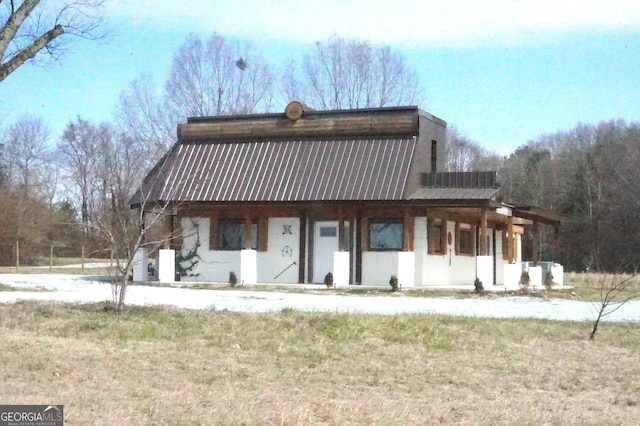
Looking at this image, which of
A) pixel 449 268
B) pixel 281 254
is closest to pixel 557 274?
pixel 449 268

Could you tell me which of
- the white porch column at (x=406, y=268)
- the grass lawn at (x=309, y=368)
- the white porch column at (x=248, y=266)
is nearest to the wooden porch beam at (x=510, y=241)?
the white porch column at (x=406, y=268)

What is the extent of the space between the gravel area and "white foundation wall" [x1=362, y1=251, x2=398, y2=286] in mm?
4145

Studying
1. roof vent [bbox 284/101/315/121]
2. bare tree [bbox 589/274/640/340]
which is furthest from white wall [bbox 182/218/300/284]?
bare tree [bbox 589/274/640/340]

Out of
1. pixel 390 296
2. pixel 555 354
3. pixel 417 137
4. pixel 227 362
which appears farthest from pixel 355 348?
pixel 417 137

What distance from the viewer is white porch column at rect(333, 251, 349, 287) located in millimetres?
26953

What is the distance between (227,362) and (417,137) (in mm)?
18465

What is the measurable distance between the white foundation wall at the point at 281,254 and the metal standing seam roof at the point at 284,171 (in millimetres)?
1481

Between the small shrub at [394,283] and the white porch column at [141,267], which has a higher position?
the white porch column at [141,267]

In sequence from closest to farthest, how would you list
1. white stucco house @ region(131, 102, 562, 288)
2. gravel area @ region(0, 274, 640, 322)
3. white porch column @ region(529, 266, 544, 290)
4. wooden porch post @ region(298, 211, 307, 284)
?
1. gravel area @ region(0, 274, 640, 322)
2. white stucco house @ region(131, 102, 562, 288)
3. wooden porch post @ region(298, 211, 307, 284)
4. white porch column @ region(529, 266, 544, 290)

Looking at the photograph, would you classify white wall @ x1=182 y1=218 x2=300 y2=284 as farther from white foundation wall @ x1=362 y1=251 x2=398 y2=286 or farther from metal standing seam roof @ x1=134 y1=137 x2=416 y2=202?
white foundation wall @ x1=362 y1=251 x2=398 y2=286

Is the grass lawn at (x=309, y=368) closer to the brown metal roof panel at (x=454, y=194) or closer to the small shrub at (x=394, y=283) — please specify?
the small shrub at (x=394, y=283)

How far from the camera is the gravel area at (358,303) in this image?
55.5ft

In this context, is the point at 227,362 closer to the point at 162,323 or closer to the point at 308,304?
the point at 162,323

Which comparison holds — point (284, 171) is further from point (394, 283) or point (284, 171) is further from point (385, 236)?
point (394, 283)
